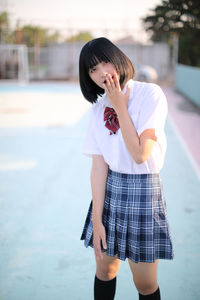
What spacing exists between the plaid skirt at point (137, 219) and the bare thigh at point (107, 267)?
6 cm

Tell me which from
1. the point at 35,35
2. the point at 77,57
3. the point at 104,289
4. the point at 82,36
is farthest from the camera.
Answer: the point at 82,36

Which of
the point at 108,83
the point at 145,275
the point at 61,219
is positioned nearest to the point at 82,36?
the point at 61,219

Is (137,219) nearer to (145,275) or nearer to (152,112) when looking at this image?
(145,275)

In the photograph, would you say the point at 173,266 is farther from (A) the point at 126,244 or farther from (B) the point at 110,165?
(B) the point at 110,165

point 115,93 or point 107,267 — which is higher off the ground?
point 115,93

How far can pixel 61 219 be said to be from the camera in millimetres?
3131

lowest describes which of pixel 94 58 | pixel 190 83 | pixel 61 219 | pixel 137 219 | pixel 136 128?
pixel 61 219

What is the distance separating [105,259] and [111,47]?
96cm

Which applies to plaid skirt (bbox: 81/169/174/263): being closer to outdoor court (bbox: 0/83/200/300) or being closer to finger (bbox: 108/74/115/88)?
finger (bbox: 108/74/115/88)

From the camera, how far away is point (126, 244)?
1418mm

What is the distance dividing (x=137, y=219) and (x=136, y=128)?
40cm

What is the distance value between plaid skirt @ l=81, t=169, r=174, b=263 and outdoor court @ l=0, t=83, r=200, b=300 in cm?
85

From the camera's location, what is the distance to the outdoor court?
2.18 metres

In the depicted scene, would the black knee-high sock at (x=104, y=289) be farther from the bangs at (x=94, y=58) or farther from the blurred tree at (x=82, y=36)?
the blurred tree at (x=82, y=36)
